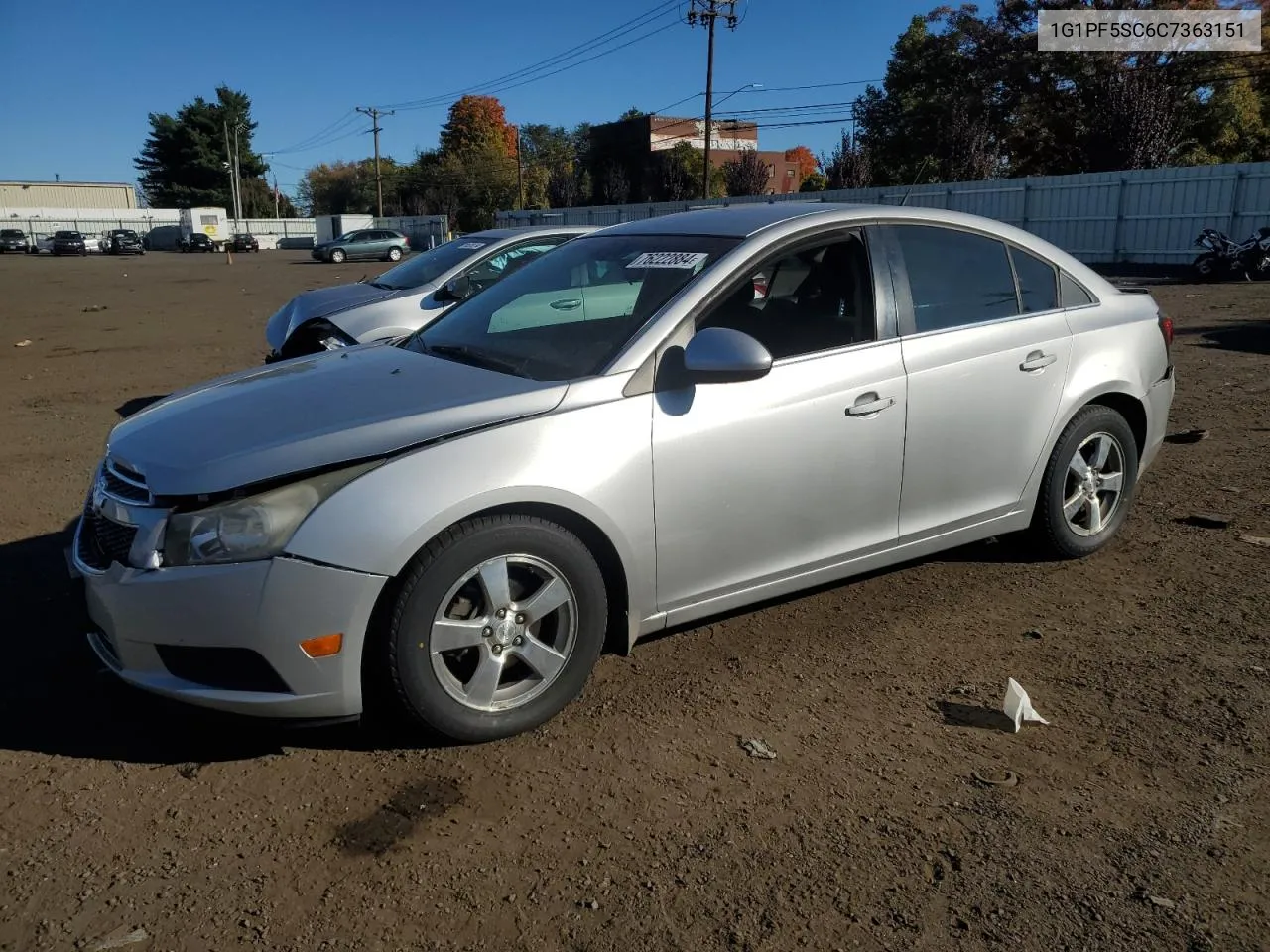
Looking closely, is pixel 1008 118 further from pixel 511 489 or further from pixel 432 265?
pixel 511 489

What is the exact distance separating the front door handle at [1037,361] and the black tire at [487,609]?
2204 millimetres

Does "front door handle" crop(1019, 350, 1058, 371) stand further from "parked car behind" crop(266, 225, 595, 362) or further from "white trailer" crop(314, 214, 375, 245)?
"white trailer" crop(314, 214, 375, 245)

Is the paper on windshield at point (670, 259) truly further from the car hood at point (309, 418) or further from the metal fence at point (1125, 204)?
the metal fence at point (1125, 204)

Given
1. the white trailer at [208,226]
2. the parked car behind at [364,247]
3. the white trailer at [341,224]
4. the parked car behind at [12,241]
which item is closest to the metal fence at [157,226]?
the white trailer at [341,224]

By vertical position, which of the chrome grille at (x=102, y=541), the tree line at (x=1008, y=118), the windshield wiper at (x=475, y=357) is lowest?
the chrome grille at (x=102, y=541)

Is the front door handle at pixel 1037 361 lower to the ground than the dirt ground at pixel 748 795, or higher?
higher

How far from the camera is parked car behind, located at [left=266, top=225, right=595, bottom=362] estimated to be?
8.09 metres

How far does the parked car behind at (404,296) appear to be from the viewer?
809 centimetres

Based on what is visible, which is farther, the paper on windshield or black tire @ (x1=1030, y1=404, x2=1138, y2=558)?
black tire @ (x1=1030, y1=404, x2=1138, y2=558)

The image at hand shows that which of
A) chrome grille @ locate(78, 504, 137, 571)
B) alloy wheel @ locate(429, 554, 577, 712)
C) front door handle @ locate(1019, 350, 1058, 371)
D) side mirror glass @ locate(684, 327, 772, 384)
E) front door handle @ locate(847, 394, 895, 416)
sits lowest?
alloy wheel @ locate(429, 554, 577, 712)

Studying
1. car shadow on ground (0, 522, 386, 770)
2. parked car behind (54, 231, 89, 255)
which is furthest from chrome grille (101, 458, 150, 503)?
parked car behind (54, 231, 89, 255)

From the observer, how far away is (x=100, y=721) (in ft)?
11.2

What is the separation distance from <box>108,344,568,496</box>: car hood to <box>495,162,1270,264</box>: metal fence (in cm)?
1805

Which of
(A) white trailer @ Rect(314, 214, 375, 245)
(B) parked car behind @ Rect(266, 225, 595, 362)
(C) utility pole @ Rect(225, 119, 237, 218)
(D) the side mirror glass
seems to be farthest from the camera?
(C) utility pole @ Rect(225, 119, 237, 218)
